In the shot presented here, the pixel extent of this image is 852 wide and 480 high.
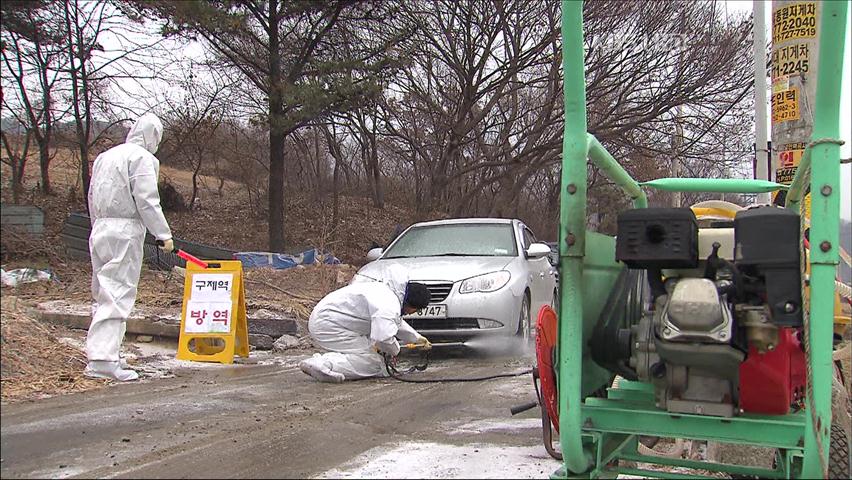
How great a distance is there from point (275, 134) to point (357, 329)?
13.4m

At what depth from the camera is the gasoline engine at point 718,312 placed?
2705mm

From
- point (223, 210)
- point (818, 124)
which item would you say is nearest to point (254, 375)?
point (818, 124)

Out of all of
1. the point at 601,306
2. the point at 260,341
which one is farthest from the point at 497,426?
the point at 260,341

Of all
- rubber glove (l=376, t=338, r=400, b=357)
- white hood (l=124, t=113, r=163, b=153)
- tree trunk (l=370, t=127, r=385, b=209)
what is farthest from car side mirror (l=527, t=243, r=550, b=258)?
tree trunk (l=370, t=127, r=385, b=209)

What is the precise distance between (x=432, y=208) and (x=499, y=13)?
6383mm

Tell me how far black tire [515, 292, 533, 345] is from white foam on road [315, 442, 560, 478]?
12.3 ft

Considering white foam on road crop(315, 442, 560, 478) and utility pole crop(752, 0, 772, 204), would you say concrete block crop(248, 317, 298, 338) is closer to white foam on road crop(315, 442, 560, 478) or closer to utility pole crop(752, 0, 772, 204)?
white foam on road crop(315, 442, 560, 478)

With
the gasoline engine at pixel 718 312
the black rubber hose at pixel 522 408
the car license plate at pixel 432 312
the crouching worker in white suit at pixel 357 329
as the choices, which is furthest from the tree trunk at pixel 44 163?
the gasoline engine at pixel 718 312

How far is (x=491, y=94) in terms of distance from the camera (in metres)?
24.3

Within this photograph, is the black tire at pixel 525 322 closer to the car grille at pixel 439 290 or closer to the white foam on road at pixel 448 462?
the car grille at pixel 439 290

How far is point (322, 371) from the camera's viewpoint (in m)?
6.14

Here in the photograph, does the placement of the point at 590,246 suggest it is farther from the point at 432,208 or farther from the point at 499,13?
the point at 432,208

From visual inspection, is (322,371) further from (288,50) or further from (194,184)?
(194,184)

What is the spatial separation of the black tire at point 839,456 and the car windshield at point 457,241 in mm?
5178
